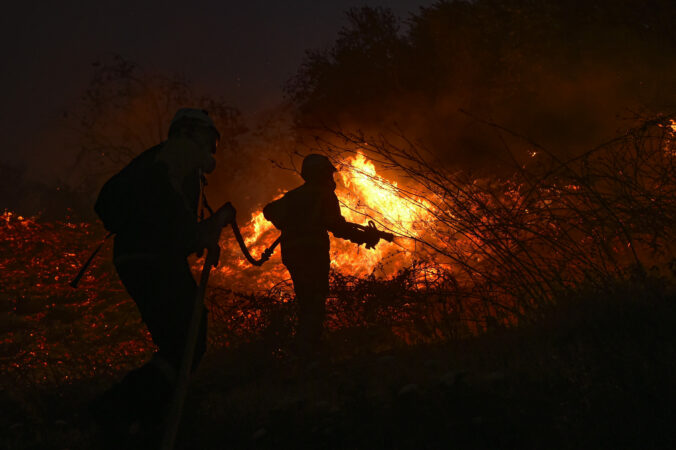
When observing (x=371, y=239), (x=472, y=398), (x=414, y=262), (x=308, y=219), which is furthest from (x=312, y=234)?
(x=472, y=398)

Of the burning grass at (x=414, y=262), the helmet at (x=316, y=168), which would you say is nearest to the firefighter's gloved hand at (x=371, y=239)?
the burning grass at (x=414, y=262)

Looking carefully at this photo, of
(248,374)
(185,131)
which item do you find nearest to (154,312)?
(185,131)

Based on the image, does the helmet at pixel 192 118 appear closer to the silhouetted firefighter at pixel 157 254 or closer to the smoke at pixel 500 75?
the silhouetted firefighter at pixel 157 254

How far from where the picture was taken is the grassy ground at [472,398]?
8.58ft

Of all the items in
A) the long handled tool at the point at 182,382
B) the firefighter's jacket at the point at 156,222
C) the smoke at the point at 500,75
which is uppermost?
the smoke at the point at 500,75

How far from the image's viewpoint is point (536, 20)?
1803cm

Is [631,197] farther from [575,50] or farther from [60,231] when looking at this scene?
[60,231]

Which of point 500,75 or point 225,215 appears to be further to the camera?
point 500,75

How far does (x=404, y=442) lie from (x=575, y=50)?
768 inches

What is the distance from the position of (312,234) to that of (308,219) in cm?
19

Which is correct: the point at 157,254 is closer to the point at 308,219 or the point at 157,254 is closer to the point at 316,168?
the point at 308,219

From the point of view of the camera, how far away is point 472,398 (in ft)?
9.98

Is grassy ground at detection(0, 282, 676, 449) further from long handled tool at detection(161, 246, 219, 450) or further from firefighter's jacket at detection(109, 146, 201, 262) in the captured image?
firefighter's jacket at detection(109, 146, 201, 262)

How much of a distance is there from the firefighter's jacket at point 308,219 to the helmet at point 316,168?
110mm
